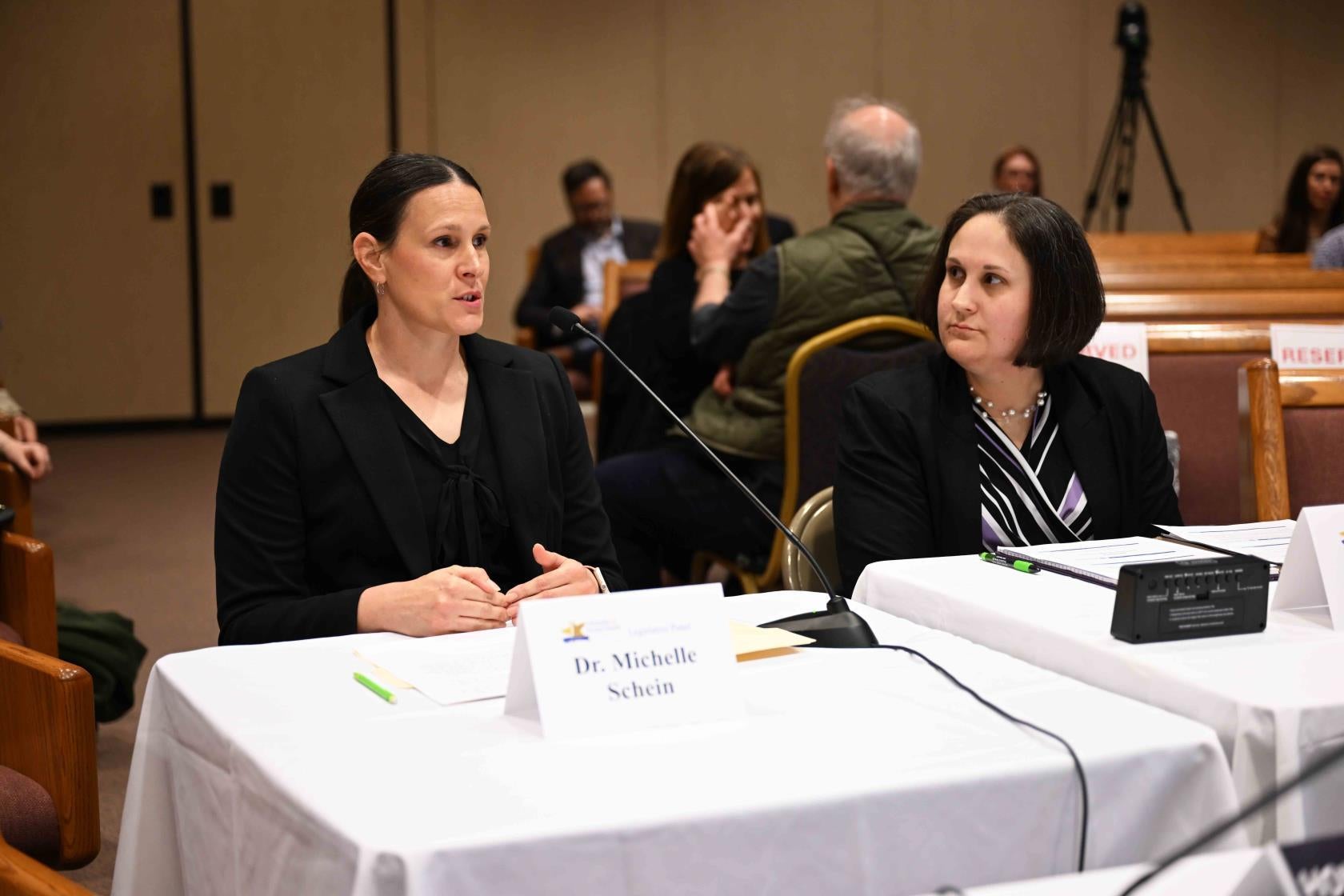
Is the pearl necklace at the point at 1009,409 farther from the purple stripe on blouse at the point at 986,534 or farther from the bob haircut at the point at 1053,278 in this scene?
the purple stripe on blouse at the point at 986,534

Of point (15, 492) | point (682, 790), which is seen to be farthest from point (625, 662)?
point (15, 492)

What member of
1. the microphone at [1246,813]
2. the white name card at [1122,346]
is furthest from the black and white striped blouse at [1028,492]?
the microphone at [1246,813]

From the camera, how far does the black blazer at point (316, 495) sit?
74.0 inches

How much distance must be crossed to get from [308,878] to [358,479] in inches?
34.6

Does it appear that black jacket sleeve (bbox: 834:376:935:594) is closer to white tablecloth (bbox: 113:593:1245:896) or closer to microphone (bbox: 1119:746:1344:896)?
white tablecloth (bbox: 113:593:1245:896)

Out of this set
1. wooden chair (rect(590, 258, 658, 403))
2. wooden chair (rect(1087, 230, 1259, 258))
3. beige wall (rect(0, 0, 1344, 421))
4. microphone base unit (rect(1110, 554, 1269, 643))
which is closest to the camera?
microphone base unit (rect(1110, 554, 1269, 643))

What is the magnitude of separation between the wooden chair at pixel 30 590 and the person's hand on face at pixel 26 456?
1.48ft

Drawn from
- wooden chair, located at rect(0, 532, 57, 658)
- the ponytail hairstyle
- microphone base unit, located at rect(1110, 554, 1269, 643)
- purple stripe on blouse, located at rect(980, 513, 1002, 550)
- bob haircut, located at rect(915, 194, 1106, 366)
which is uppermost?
the ponytail hairstyle

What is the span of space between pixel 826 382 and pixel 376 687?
5.67ft

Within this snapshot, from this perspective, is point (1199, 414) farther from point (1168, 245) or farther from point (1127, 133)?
point (1127, 133)

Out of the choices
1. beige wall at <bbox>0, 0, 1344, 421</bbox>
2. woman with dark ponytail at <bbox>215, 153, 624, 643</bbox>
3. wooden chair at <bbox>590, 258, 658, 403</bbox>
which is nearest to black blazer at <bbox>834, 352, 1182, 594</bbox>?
woman with dark ponytail at <bbox>215, 153, 624, 643</bbox>

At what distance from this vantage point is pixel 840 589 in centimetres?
226

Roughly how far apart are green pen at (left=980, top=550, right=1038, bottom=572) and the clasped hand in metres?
0.57

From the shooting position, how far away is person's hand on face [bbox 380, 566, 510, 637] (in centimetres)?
164
